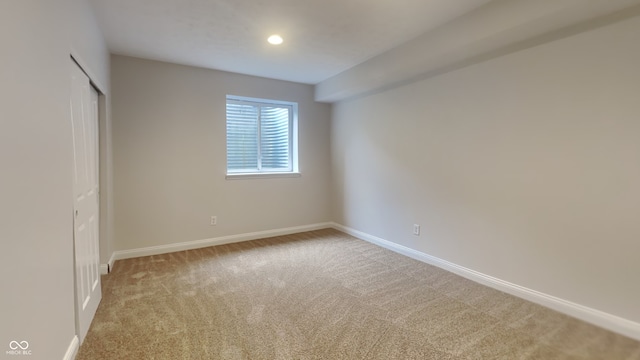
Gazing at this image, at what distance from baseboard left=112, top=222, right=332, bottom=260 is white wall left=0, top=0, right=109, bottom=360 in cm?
202

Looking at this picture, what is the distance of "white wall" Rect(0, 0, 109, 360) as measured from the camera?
114cm

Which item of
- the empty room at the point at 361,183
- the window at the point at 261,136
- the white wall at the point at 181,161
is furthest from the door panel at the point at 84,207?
the window at the point at 261,136

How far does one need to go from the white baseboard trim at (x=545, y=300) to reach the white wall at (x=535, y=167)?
4cm

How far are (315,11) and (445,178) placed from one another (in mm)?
2197

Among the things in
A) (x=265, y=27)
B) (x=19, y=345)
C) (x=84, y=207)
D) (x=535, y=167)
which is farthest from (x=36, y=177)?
(x=535, y=167)

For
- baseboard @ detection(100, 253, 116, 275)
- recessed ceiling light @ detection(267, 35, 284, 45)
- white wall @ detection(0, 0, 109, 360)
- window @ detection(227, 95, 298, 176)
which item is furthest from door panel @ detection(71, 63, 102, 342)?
window @ detection(227, 95, 298, 176)

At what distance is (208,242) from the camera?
4.19m

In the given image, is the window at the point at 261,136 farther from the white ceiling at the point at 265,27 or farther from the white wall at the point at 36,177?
the white wall at the point at 36,177

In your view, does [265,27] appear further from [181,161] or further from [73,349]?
[73,349]

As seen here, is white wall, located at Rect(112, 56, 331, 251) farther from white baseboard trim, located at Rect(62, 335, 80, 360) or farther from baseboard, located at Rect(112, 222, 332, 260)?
white baseboard trim, located at Rect(62, 335, 80, 360)

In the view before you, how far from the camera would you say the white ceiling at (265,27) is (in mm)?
2426

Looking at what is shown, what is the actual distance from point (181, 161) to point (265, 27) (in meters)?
2.15

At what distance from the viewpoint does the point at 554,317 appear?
7.72 ft

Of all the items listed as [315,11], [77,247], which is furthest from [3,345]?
[315,11]
